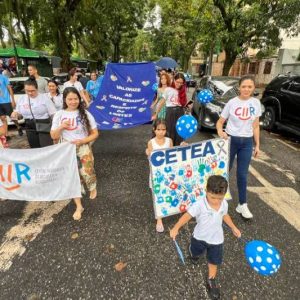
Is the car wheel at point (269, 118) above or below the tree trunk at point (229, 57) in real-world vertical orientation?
below

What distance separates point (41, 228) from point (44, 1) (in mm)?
13464

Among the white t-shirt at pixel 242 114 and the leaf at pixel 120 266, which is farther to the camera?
the white t-shirt at pixel 242 114

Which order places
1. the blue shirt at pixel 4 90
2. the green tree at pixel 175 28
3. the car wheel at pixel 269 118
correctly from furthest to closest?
1. the green tree at pixel 175 28
2. the car wheel at pixel 269 118
3. the blue shirt at pixel 4 90

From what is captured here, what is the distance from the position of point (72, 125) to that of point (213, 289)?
2468 mm

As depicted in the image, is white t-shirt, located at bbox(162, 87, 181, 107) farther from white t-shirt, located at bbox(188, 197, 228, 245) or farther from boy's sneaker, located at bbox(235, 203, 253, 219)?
white t-shirt, located at bbox(188, 197, 228, 245)

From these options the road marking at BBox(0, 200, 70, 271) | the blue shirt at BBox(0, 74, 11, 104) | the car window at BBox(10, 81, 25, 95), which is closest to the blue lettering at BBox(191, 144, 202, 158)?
the road marking at BBox(0, 200, 70, 271)

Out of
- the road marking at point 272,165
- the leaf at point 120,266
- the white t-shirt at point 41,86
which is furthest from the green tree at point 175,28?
the leaf at point 120,266

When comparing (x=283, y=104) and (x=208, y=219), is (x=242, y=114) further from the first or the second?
(x=283, y=104)

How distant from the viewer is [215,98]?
7.44 metres

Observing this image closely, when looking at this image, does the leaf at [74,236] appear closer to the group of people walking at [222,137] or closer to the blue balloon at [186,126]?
the group of people walking at [222,137]

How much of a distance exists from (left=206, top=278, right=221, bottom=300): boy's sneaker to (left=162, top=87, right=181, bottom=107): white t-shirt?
11.2ft

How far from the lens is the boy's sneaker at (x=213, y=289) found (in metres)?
2.34

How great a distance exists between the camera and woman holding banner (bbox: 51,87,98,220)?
3.22 metres

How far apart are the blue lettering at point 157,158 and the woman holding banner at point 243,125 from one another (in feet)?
2.93
